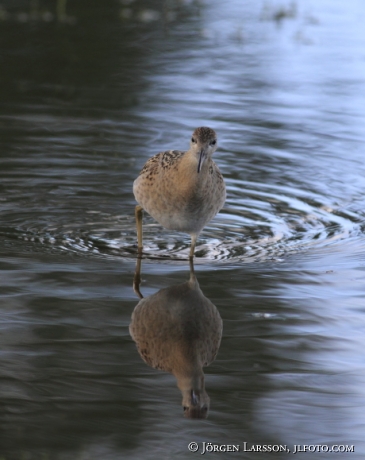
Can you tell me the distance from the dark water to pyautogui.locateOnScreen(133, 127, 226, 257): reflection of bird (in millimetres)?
342

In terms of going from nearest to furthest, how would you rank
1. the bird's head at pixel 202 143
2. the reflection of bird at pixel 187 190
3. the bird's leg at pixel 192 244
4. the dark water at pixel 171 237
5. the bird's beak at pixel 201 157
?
the dark water at pixel 171 237 < the bird's head at pixel 202 143 < the bird's beak at pixel 201 157 < the reflection of bird at pixel 187 190 < the bird's leg at pixel 192 244

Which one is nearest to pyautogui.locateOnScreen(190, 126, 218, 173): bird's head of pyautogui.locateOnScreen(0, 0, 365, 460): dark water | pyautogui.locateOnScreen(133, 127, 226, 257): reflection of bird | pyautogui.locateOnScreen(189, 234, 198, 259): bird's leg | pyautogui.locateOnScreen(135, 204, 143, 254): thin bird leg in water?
pyautogui.locateOnScreen(133, 127, 226, 257): reflection of bird

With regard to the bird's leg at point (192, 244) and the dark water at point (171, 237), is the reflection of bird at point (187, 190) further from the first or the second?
the dark water at point (171, 237)

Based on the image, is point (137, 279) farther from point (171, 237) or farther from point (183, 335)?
point (171, 237)

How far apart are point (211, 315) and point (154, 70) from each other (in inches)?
327

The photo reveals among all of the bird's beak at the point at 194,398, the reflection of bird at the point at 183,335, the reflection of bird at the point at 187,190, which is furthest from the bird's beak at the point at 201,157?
the bird's beak at the point at 194,398

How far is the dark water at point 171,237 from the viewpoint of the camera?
198 inches

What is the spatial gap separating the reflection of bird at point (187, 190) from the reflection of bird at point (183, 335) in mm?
626

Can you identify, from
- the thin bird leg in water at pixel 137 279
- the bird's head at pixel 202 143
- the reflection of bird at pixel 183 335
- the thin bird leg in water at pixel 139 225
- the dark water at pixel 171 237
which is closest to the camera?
the dark water at pixel 171 237

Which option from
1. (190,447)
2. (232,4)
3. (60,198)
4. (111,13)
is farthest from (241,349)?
(232,4)

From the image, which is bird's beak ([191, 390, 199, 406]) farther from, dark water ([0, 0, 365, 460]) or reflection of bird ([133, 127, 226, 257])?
reflection of bird ([133, 127, 226, 257])

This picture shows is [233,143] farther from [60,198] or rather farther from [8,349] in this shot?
[8,349]

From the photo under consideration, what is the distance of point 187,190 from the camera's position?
7285 millimetres

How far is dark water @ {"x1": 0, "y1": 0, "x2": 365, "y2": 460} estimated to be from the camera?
5.03 metres
